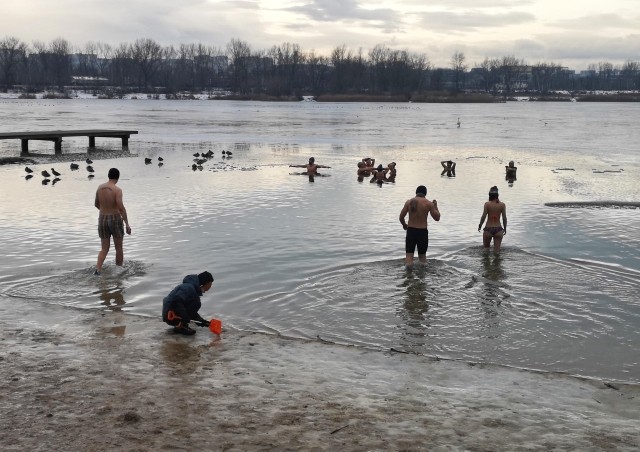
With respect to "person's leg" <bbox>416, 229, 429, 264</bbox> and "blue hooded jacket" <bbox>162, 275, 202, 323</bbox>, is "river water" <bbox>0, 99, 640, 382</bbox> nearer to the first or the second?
"person's leg" <bbox>416, 229, 429, 264</bbox>

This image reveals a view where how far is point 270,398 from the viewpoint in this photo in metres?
6.35

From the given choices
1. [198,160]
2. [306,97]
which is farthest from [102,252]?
[306,97]

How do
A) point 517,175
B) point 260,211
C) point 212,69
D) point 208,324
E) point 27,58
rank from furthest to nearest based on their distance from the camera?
point 212,69 → point 27,58 → point 517,175 → point 260,211 → point 208,324

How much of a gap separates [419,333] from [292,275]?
344 centimetres

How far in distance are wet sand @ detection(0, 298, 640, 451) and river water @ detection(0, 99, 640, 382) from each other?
1.08 meters

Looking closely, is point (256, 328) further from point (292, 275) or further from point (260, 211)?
point (260, 211)

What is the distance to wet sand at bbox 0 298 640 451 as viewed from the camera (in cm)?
543

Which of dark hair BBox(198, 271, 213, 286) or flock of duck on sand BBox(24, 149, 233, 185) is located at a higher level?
flock of duck on sand BBox(24, 149, 233, 185)

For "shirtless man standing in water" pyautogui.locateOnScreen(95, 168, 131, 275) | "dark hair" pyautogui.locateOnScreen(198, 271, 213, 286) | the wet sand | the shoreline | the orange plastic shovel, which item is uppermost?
the shoreline

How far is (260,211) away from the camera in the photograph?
59.9 feet

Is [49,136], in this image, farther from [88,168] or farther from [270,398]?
[270,398]

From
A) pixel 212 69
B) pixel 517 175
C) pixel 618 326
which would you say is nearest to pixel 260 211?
pixel 618 326

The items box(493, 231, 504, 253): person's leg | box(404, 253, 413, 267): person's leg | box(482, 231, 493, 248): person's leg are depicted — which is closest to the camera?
box(404, 253, 413, 267): person's leg

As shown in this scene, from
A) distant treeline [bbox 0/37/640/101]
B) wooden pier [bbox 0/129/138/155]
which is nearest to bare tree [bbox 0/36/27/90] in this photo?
distant treeline [bbox 0/37/640/101]
